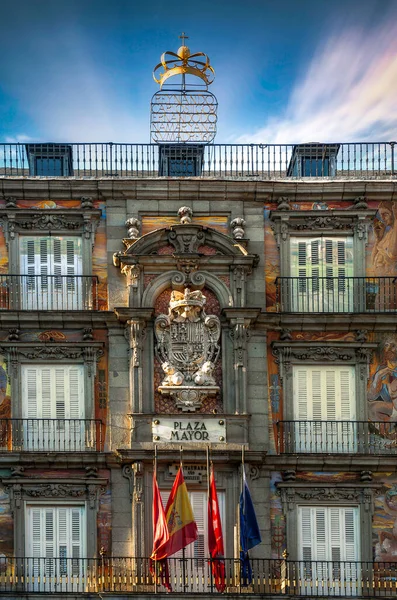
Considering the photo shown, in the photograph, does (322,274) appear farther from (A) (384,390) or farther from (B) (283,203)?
(A) (384,390)

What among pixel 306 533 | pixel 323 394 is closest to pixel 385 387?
pixel 323 394

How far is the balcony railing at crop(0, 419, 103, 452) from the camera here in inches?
1806

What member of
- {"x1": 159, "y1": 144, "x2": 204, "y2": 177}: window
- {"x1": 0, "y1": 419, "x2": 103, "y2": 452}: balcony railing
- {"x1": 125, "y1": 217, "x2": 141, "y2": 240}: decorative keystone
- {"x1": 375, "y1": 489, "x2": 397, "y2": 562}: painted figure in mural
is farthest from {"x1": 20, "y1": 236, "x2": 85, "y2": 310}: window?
{"x1": 375, "y1": 489, "x2": 397, "y2": 562}: painted figure in mural

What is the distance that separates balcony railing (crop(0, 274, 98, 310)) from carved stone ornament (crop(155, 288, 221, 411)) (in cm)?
208

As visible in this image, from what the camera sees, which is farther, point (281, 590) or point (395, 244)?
point (395, 244)

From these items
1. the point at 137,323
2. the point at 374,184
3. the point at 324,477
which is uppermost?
the point at 374,184

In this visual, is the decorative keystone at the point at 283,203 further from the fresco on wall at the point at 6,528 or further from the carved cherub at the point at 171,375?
the fresco on wall at the point at 6,528

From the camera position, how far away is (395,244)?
47.8 meters

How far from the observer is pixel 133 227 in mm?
47250

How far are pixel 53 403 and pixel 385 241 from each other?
391 inches

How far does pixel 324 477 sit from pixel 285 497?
1143 millimetres

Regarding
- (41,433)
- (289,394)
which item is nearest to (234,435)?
(289,394)

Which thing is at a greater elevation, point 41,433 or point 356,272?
point 356,272

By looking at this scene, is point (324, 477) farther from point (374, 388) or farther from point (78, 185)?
point (78, 185)
